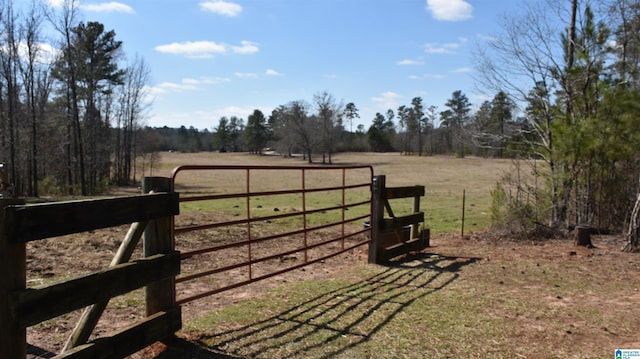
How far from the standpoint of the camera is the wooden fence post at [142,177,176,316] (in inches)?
137

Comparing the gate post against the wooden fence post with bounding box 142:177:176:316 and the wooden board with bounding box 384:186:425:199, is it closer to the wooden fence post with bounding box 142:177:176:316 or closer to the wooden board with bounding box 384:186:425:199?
the wooden board with bounding box 384:186:425:199

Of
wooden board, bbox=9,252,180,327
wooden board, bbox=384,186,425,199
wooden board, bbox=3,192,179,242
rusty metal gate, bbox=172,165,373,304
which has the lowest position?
rusty metal gate, bbox=172,165,373,304

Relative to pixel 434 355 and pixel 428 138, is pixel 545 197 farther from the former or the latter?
pixel 428 138

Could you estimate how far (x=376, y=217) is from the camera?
700 cm

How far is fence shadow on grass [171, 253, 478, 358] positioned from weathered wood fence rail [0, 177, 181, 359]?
0.54 metres

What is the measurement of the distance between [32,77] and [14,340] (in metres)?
27.9

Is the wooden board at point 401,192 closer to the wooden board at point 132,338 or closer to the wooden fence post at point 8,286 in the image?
the wooden board at point 132,338

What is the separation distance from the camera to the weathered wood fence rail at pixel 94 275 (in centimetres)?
233

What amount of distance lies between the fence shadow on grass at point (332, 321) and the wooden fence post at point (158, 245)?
1.57 ft

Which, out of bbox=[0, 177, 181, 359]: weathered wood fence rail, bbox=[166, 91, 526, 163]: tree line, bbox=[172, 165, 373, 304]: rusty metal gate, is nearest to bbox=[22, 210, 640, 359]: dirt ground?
bbox=[172, 165, 373, 304]: rusty metal gate

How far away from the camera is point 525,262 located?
275 inches

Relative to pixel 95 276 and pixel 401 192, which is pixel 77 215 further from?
pixel 401 192

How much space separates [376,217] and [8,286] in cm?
536

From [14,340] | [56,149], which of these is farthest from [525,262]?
[56,149]
